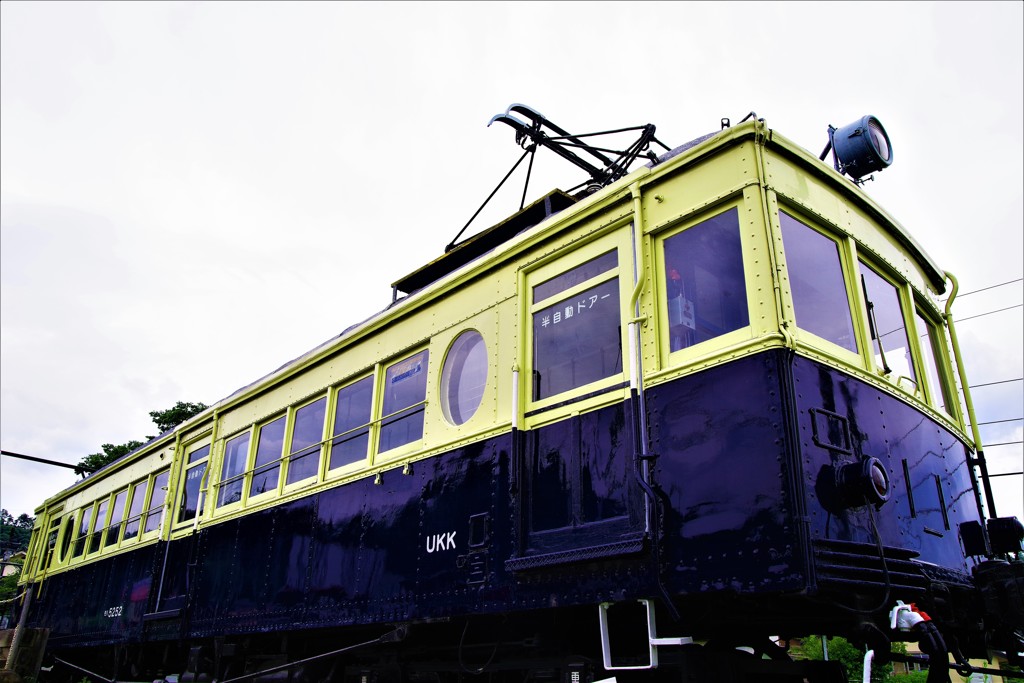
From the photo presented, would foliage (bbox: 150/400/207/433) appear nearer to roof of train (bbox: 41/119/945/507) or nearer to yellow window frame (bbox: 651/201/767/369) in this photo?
roof of train (bbox: 41/119/945/507)

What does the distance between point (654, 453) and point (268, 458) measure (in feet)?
15.5

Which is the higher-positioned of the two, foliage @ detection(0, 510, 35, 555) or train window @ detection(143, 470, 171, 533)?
foliage @ detection(0, 510, 35, 555)

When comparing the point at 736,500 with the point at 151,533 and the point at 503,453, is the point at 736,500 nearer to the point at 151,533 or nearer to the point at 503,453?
the point at 503,453

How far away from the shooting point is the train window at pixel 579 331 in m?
4.29

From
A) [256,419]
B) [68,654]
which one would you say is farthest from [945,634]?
[68,654]

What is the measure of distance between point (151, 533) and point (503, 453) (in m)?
6.41

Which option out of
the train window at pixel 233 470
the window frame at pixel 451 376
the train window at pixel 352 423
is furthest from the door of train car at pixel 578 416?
the train window at pixel 233 470

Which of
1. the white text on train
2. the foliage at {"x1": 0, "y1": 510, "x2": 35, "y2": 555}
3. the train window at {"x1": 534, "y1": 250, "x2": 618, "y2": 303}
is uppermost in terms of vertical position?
the foliage at {"x1": 0, "y1": 510, "x2": 35, "y2": 555}

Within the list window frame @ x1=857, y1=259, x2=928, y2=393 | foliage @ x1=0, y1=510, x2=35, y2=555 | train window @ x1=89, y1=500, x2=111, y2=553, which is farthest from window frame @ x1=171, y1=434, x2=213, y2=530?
foliage @ x1=0, y1=510, x2=35, y2=555

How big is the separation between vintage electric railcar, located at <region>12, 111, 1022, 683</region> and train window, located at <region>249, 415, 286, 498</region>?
50 cm

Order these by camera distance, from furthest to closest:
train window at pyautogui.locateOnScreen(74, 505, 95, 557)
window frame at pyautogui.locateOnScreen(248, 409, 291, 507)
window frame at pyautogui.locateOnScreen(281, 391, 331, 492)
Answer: train window at pyautogui.locateOnScreen(74, 505, 95, 557) < window frame at pyautogui.locateOnScreen(248, 409, 291, 507) < window frame at pyautogui.locateOnScreen(281, 391, 331, 492)

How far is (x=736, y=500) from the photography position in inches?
132

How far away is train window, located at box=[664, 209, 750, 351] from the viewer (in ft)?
12.4

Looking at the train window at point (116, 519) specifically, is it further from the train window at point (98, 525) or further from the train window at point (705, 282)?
the train window at point (705, 282)
